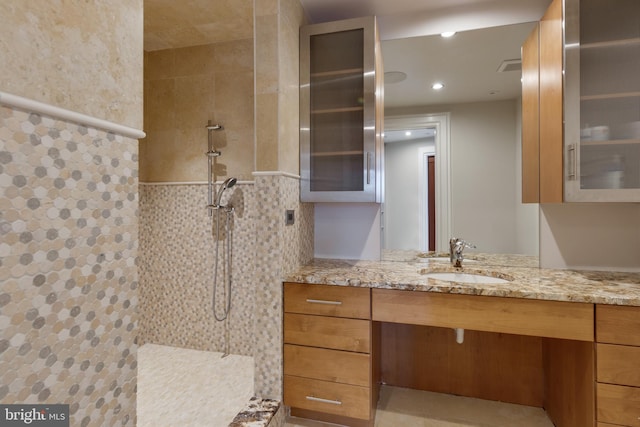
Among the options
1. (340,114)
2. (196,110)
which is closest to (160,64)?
(196,110)

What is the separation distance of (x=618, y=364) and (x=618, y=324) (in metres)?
0.16

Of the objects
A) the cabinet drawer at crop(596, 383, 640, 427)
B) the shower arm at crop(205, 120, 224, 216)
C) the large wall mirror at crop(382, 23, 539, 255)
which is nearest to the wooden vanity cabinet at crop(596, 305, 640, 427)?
the cabinet drawer at crop(596, 383, 640, 427)

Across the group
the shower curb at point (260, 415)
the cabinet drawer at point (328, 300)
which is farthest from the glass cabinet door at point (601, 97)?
the shower curb at point (260, 415)

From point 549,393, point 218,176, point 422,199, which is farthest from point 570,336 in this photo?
point 218,176

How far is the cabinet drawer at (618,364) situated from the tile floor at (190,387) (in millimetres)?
1797

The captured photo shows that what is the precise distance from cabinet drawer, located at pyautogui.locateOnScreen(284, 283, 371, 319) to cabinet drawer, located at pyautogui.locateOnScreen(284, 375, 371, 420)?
1.22 feet

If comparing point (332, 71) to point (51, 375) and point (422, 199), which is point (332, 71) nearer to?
point (422, 199)

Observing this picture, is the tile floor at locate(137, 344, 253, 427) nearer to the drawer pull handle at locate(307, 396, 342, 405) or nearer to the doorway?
the drawer pull handle at locate(307, 396, 342, 405)

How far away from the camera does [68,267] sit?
561 mm

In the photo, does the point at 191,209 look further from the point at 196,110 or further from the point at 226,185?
the point at 196,110

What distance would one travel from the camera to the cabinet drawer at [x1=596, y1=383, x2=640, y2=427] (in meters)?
1.31

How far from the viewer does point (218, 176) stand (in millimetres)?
2529
